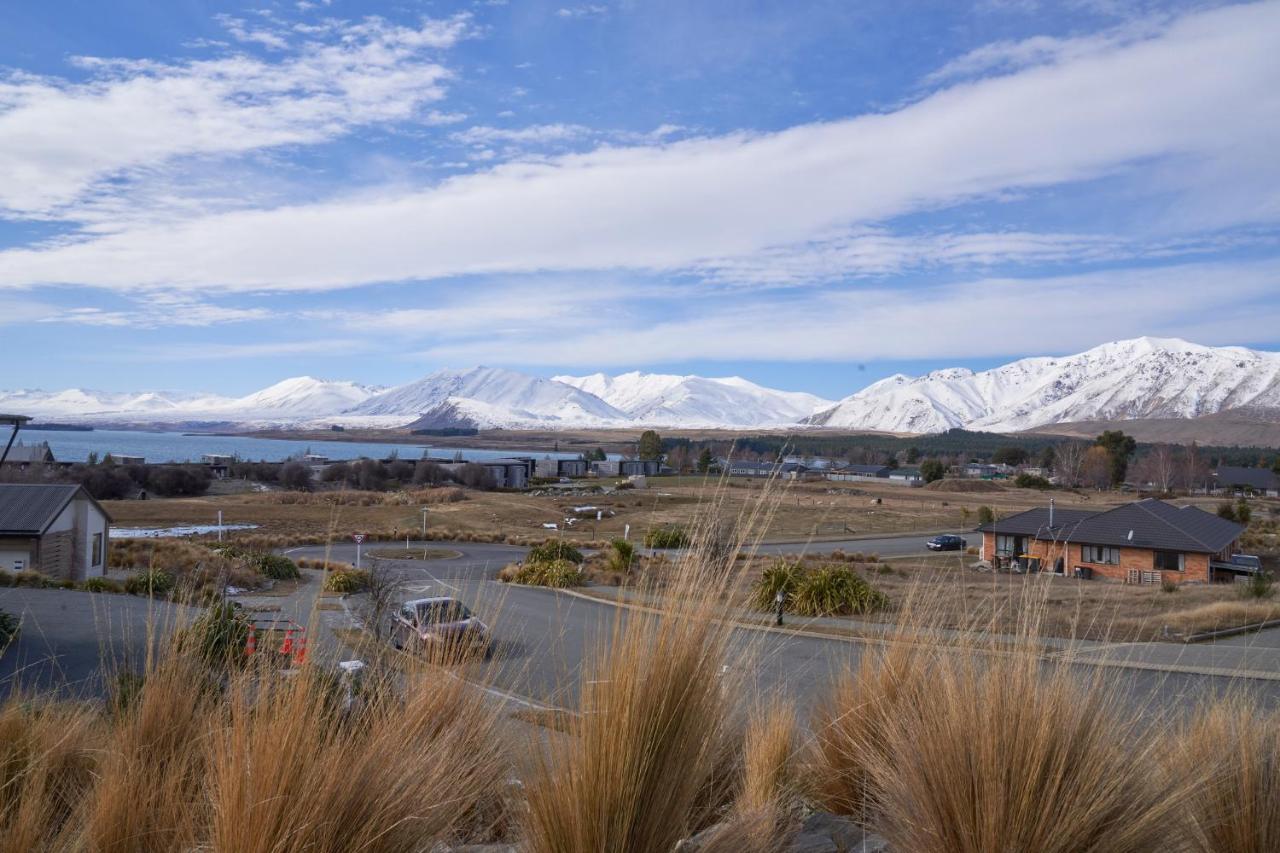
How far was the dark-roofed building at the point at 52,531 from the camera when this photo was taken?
26.7 metres

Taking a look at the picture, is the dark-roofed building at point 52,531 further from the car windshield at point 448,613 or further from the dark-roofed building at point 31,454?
the dark-roofed building at point 31,454

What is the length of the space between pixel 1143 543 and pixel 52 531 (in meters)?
40.0

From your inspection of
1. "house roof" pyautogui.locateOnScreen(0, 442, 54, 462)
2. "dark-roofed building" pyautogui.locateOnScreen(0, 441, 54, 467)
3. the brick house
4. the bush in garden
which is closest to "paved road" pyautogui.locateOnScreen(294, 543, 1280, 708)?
the bush in garden

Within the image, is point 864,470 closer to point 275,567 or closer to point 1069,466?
point 1069,466

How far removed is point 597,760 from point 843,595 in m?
20.6

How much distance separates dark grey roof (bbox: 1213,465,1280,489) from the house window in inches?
2820

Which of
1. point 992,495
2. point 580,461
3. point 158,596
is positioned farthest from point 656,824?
point 580,461

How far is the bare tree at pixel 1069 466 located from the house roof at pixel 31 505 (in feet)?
338

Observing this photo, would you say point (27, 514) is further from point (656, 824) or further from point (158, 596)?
point (656, 824)

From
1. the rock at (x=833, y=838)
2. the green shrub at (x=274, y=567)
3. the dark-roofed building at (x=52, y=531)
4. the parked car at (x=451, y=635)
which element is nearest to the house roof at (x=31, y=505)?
the dark-roofed building at (x=52, y=531)

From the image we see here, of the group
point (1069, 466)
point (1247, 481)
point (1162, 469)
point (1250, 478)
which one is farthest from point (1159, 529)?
point (1069, 466)

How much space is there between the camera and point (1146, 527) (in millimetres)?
39719

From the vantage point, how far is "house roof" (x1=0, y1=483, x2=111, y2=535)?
87.9ft

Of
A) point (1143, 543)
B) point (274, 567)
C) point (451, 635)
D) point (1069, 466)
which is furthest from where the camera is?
point (1069, 466)
